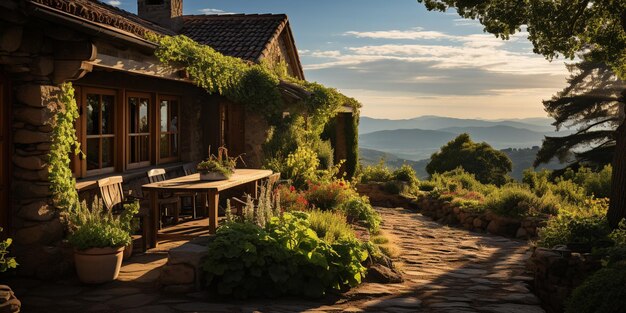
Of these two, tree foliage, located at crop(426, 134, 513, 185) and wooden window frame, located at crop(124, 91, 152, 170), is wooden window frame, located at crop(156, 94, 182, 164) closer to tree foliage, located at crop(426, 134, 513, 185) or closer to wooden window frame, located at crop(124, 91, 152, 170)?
wooden window frame, located at crop(124, 91, 152, 170)

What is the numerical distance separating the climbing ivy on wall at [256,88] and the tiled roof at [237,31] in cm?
84

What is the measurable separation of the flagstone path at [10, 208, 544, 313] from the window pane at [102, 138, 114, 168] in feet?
7.71

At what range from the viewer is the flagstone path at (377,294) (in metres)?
5.35

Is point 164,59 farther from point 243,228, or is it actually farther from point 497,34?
point 497,34

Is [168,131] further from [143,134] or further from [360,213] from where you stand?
[360,213]

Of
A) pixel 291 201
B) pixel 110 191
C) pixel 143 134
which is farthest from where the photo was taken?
pixel 143 134

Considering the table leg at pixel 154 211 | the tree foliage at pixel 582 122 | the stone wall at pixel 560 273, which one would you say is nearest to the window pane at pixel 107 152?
the table leg at pixel 154 211

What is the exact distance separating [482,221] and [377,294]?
6.71 metres

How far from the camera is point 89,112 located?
8.56m

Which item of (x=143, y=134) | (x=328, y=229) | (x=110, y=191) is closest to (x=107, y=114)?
(x=143, y=134)

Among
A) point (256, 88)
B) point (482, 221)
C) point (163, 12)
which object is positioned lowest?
point (482, 221)

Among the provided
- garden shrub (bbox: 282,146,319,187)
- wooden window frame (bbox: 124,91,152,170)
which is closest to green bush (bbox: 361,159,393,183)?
garden shrub (bbox: 282,146,319,187)

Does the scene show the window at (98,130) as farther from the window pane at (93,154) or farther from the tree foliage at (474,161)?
the tree foliage at (474,161)

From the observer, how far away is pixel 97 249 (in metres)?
6.09
